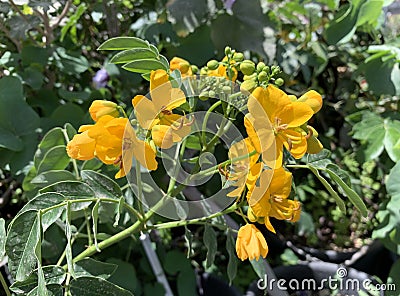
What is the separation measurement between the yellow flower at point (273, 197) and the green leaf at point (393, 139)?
47cm

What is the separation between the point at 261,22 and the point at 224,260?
60 cm

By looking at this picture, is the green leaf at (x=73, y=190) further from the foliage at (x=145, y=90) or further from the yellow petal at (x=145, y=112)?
the yellow petal at (x=145, y=112)

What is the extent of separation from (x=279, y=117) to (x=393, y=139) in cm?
55

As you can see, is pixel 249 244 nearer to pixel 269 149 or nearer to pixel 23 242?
pixel 269 149

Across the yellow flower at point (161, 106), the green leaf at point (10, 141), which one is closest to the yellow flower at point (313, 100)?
the yellow flower at point (161, 106)

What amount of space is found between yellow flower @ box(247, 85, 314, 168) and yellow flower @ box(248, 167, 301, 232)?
2 centimetres

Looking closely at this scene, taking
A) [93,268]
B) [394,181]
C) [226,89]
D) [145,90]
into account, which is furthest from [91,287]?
[145,90]

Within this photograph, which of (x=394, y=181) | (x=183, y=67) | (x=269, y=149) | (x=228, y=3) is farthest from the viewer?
(x=228, y=3)

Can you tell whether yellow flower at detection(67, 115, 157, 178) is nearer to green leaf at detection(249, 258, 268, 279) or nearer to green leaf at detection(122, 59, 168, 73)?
green leaf at detection(122, 59, 168, 73)

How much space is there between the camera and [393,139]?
37.9 inches

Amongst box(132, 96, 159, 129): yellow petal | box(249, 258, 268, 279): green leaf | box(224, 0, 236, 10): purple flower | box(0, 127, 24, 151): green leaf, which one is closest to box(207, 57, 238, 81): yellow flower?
box(132, 96, 159, 129): yellow petal

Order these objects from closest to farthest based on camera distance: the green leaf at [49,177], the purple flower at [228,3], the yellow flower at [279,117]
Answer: the yellow flower at [279,117], the green leaf at [49,177], the purple flower at [228,3]

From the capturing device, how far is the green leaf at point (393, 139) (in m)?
0.93

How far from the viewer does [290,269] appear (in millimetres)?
1112
